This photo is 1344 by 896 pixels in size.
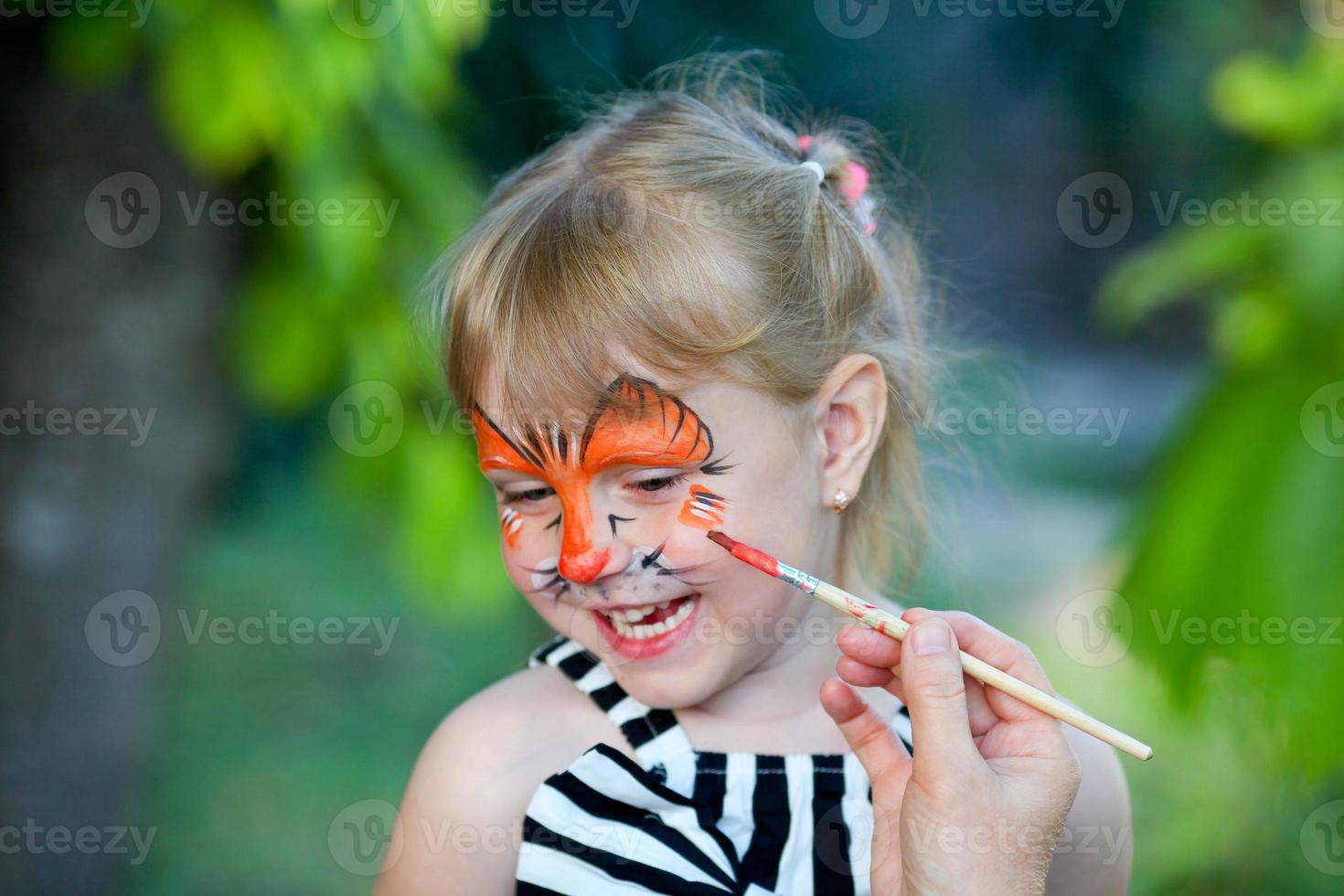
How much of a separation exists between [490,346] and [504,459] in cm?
13

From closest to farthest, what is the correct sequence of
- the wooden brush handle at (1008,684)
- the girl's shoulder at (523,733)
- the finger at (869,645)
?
the wooden brush handle at (1008,684) → the finger at (869,645) → the girl's shoulder at (523,733)

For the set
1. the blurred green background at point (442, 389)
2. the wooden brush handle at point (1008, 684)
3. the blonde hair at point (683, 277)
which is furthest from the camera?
the blurred green background at point (442, 389)

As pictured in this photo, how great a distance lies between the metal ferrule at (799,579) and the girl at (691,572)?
3.3 inches

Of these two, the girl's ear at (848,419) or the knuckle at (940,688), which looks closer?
the knuckle at (940,688)

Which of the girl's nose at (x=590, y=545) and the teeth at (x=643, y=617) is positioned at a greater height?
the girl's nose at (x=590, y=545)

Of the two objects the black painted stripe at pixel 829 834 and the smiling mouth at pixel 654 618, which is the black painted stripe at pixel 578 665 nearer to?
the smiling mouth at pixel 654 618

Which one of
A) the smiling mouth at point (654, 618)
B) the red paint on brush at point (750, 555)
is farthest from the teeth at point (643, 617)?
the red paint on brush at point (750, 555)

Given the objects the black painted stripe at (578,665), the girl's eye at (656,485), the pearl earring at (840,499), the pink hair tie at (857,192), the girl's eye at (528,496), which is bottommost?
the black painted stripe at (578,665)

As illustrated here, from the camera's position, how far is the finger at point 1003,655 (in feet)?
3.72

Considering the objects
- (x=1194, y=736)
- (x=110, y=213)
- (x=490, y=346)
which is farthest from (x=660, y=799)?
(x=110, y=213)

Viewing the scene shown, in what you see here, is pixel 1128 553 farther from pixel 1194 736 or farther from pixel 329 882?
pixel 329 882

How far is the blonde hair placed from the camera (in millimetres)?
1232

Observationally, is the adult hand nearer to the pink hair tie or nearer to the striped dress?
the striped dress

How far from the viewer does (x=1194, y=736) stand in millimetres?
1974
